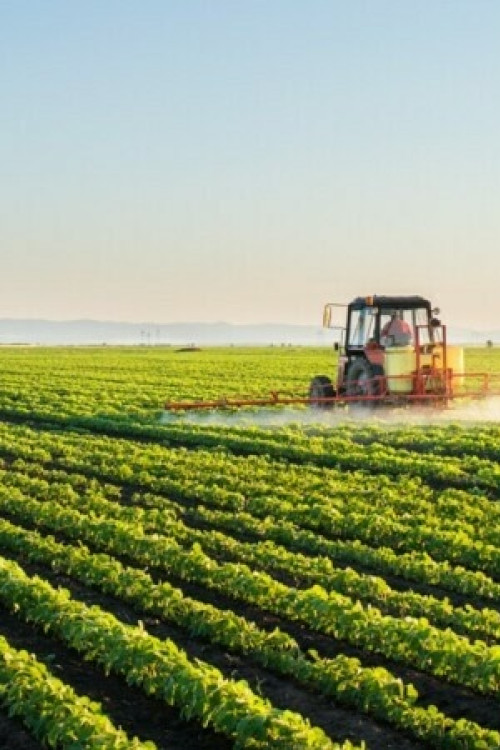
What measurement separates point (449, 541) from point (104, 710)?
5.36 meters

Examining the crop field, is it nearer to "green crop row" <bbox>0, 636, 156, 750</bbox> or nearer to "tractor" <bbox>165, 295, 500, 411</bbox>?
"green crop row" <bbox>0, 636, 156, 750</bbox>

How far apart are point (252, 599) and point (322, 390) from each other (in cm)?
1669

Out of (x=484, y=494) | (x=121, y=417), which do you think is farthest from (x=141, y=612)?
(x=121, y=417)

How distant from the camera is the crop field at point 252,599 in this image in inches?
288

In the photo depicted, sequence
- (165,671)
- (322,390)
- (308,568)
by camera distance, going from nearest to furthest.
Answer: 1. (165,671)
2. (308,568)
3. (322,390)

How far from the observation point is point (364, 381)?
24.9m

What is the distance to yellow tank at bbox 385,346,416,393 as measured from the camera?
79.1ft

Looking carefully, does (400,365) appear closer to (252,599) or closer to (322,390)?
(322,390)

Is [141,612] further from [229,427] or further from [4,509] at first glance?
[229,427]

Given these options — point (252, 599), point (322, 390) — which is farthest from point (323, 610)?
point (322, 390)

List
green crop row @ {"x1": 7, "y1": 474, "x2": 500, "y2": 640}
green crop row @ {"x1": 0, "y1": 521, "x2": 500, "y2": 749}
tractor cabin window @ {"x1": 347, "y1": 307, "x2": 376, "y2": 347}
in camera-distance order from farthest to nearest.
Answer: tractor cabin window @ {"x1": 347, "y1": 307, "x2": 376, "y2": 347} → green crop row @ {"x1": 7, "y1": 474, "x2": 500, "y2": 640} → green crop row @ {"x1": 0, "y1": 521, "x2": 500, "y2": 749}

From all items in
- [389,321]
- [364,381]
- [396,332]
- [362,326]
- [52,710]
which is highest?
[389,321]

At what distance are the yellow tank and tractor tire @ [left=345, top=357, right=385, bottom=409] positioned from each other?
26 cm

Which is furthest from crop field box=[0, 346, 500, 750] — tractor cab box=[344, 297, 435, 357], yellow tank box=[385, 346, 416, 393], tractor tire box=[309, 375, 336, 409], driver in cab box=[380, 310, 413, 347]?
tractor tire box=[309, 375, 336, 409]
